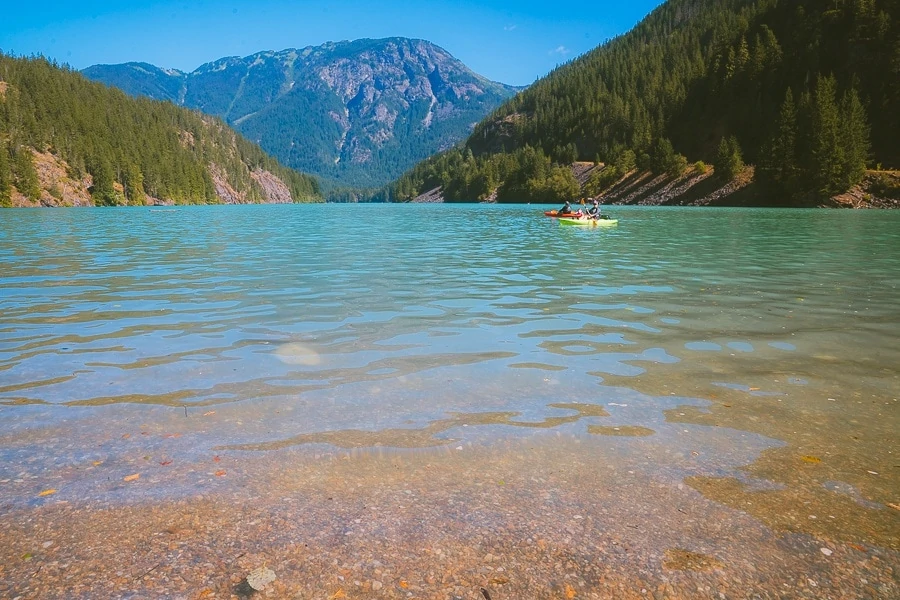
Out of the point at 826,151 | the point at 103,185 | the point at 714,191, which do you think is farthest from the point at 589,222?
the point at 103,185

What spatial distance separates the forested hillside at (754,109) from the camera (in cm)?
9519

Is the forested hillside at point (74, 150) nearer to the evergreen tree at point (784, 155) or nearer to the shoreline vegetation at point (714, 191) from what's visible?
the shoreline vegetation at point (714, 191)

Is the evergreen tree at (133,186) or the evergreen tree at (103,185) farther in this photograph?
the evergreen tree at (133,186)

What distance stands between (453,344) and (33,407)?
6573mm

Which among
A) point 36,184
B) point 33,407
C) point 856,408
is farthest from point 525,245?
point 36,184

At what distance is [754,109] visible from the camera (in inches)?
5005

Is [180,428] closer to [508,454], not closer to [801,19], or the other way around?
[508,454]

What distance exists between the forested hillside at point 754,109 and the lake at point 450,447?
324 feet

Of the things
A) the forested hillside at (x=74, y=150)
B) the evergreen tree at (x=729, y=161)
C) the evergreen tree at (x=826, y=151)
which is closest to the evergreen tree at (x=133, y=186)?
the forested hillside at (x=74, y=150)

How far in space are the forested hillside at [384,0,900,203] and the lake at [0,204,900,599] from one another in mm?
98674

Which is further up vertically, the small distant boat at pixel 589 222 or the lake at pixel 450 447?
the small distant boat at pixel 589 222

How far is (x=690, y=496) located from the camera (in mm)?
5094

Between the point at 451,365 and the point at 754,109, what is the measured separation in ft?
474

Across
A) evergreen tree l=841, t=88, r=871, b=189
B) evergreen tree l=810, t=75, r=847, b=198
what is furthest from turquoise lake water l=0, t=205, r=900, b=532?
evergreen tree l=841, t=88, r=871, b=189
